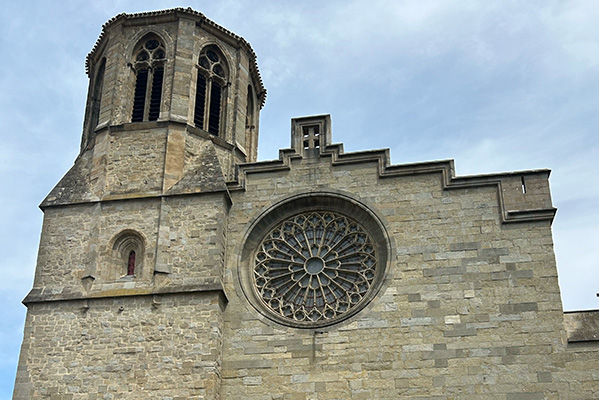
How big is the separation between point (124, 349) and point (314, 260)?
16.2 feet

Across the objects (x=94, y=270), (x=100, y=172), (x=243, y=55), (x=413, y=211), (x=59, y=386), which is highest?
(x=243, y=55)

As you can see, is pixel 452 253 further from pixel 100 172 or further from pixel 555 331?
pixel 100 172

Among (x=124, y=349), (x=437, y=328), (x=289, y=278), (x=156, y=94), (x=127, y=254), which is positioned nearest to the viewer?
(x=437, y=328)

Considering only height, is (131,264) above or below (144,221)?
below

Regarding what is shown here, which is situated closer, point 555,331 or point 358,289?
point 555,331

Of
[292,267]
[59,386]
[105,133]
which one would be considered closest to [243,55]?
[105,133]

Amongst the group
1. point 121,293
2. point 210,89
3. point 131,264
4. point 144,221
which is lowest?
point 121,293

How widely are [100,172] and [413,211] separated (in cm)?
826

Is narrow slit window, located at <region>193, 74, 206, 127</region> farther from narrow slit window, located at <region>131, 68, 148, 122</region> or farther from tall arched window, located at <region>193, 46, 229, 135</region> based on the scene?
narrow slit window, located at <region>131, 68, 148, 122</region>

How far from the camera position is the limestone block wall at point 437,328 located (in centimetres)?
1667

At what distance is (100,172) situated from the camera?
20609 millimetres

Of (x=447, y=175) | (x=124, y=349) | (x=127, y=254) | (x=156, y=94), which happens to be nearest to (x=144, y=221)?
(x=127, y=254)

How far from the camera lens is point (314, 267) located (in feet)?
62.4

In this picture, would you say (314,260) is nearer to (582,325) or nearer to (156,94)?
(582,325)
